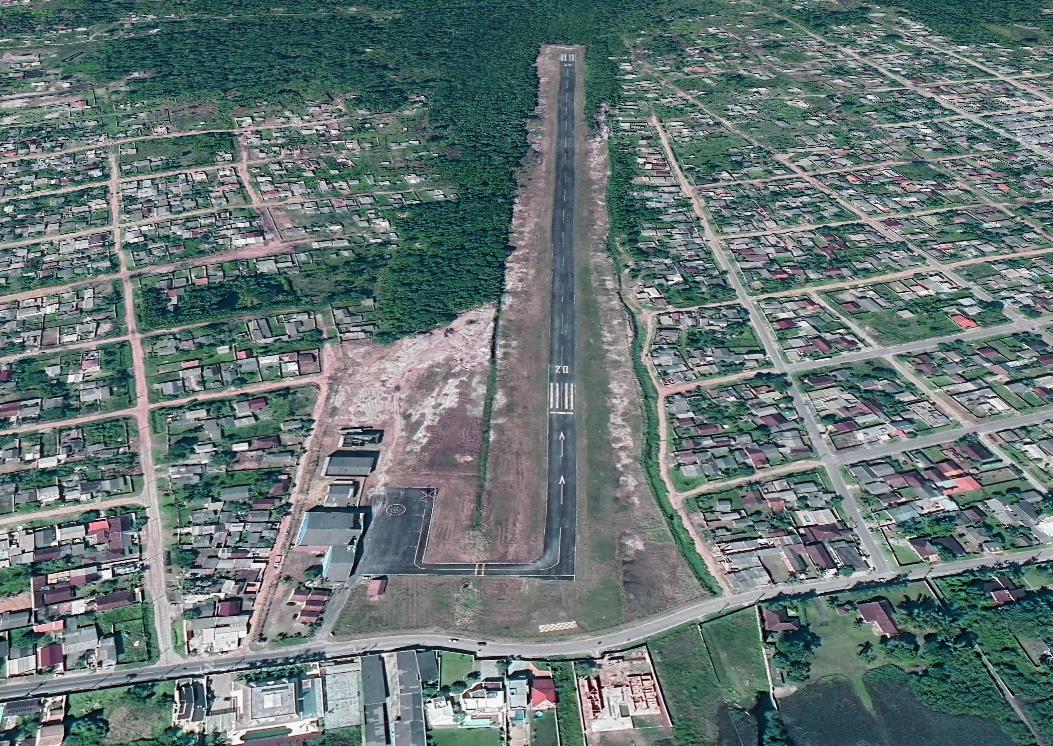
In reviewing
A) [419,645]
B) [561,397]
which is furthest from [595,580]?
[561,397]

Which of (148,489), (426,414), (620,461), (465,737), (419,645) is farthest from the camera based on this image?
(426,414)

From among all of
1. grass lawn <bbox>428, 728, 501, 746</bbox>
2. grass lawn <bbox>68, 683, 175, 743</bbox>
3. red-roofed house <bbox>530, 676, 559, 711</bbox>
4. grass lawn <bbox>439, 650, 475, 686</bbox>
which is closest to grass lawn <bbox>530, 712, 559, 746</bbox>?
red-roofed house <bbox>530, 676, 559, 711</bbox>

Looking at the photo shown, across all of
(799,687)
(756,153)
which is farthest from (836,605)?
(756,153)

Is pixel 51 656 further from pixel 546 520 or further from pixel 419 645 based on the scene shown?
pixel 546 520

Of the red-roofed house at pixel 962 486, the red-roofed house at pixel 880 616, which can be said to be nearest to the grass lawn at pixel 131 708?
the red-roofed house at pixel 880 616

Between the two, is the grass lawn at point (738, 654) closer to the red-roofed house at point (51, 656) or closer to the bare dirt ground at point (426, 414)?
the bare dirt ground at point (426, 414)

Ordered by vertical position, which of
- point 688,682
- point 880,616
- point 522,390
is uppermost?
point 522,390

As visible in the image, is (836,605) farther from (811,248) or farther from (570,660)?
(811,248)

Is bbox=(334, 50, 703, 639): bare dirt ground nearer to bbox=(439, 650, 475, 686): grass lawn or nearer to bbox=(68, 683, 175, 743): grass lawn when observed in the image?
bbox=(439, 650, 475, 686): grass lawn
